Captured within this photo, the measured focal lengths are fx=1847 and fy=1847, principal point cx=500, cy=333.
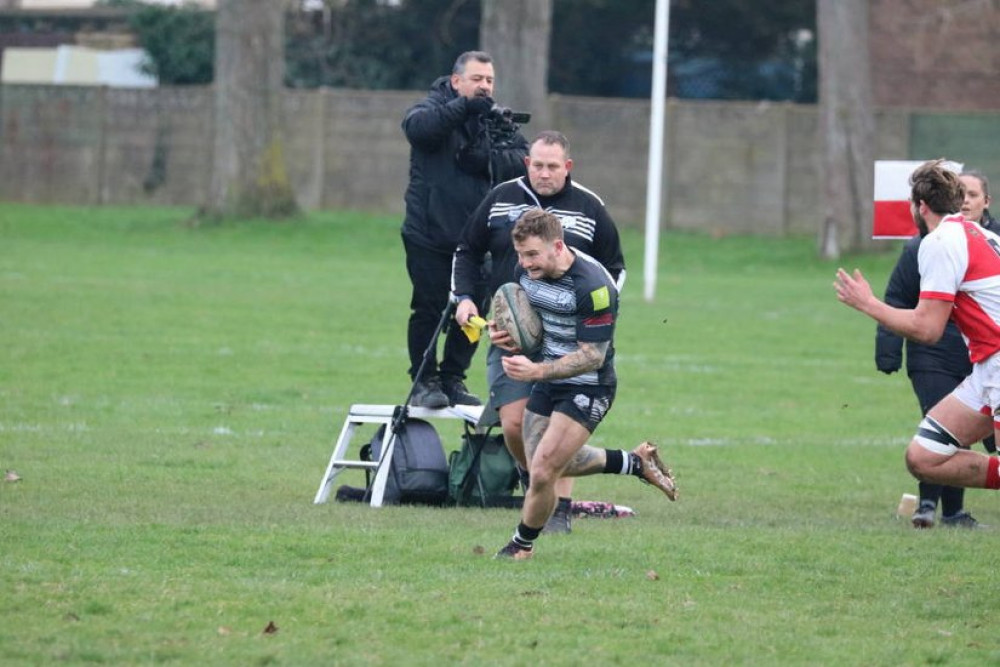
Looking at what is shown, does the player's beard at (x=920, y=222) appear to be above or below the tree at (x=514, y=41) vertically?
below

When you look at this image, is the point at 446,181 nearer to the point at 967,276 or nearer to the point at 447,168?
the point at 447,168

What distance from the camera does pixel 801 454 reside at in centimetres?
1385

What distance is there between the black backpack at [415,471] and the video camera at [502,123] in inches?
69.7

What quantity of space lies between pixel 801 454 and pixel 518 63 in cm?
1930

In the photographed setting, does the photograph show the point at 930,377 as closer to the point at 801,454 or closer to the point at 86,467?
the point at 801,454

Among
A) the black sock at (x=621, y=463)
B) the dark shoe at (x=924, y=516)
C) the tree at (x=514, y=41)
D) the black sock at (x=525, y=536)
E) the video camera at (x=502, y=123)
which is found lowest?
the dark shoe at (x=924, y=516)

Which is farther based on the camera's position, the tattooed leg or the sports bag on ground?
the sports bag on ground

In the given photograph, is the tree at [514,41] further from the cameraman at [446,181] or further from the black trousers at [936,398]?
the black trousers at [936,398]

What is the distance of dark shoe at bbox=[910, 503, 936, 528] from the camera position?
10.6 m

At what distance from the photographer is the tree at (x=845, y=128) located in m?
31.4

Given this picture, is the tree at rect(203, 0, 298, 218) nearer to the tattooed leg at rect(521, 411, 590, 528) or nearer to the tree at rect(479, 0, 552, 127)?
the tree at rect(479, 0, 552, 127)

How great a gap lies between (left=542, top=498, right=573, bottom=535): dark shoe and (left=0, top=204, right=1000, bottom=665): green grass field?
195 millimetres

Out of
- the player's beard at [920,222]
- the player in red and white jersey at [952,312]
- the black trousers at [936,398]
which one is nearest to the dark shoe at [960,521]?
the black trousers at [936,398]

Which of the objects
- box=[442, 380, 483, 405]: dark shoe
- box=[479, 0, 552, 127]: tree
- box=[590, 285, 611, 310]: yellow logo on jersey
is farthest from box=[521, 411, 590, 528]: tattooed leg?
box=[479, 0, 552, 127]: tree
